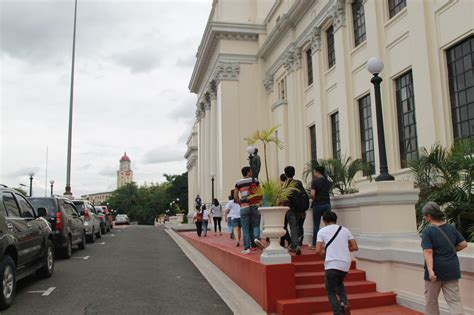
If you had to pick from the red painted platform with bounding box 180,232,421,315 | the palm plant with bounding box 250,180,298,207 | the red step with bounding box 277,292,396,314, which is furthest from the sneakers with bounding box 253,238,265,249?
the red step with bounding box 277,292,396,314

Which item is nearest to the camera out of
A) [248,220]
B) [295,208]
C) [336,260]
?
[336,260]

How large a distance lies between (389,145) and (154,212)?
92.3 metres

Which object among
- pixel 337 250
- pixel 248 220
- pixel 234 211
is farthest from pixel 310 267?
pixel 234 211

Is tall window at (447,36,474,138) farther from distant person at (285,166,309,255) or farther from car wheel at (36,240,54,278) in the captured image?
car wheel at (36,240,54,278)

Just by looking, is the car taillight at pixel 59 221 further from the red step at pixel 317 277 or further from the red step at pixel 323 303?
the red step at pixel 323 303

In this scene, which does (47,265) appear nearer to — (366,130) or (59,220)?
(59,220)

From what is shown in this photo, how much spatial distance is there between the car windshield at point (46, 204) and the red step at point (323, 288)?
27.4 ft

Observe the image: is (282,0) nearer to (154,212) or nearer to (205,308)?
(205,308)

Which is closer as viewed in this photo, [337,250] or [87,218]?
[337,250]

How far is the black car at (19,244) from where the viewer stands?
23.6ft

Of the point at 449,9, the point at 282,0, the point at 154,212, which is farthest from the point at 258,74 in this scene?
the point at 154,212

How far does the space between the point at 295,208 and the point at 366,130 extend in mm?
10570

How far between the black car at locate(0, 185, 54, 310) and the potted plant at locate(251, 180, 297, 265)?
4041mm

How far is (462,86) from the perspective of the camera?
42.5ft
